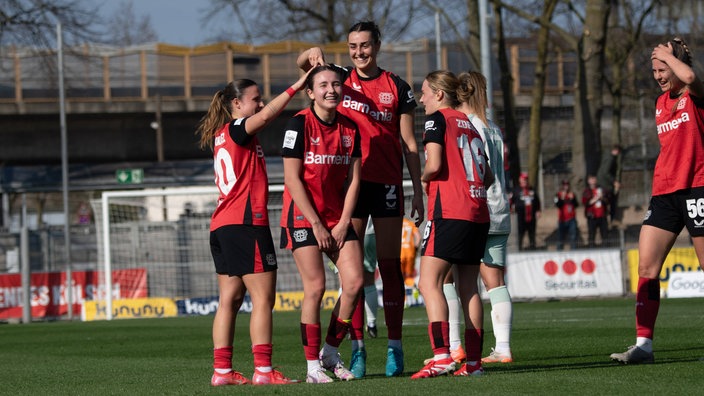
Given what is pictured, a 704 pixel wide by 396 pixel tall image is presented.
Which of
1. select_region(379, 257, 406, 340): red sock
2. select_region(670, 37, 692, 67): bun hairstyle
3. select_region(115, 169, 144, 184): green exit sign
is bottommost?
select_region(379, 257, 406, 340): red sock

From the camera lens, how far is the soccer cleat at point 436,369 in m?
7.57

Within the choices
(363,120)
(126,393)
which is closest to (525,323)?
(363,120)

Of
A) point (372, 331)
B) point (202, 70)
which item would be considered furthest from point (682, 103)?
point (202, 70)

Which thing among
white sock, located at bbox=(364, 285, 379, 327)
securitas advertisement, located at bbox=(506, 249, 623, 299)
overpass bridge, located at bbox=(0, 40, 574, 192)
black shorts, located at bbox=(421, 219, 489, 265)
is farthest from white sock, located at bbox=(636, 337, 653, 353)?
overpass bridge, located at bbox=(0, 40, 574, 192)

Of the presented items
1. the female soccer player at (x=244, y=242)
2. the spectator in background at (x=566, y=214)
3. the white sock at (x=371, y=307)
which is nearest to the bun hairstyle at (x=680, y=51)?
the female soccer player at (x=244, y=242)

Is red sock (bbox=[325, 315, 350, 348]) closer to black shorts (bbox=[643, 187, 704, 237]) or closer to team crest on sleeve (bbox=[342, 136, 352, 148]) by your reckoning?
team crest on sleeve (bbox=[342, 136, 352, 148])

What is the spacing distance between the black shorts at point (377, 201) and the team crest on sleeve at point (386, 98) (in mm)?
577

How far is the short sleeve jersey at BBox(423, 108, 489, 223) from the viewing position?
7.69 meters

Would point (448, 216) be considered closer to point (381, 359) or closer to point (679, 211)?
point (679, 211)

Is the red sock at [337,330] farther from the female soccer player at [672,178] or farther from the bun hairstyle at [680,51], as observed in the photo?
the bun hairstyle at [680,51]

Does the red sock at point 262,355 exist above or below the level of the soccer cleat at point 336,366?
above

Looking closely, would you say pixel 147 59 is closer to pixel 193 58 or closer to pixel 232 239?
pixel 193 58

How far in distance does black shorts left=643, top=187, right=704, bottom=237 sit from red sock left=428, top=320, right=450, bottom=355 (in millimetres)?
1936

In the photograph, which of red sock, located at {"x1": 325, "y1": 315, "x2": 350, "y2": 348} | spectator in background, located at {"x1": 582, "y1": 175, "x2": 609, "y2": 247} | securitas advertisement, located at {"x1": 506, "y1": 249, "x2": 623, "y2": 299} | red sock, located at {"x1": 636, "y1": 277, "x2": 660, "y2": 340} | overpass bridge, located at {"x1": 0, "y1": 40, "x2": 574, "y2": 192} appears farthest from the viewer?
overpass bridge, located at {"x1": 0, "y1": 40, "x2": 574, "y2": 192}
